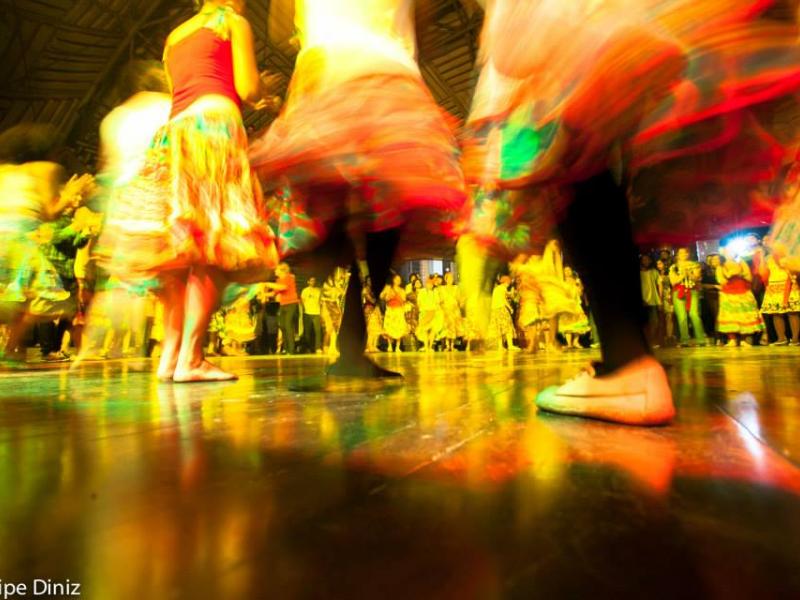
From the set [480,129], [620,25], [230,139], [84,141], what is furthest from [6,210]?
[84,141]

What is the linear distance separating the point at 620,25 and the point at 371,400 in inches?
37.1

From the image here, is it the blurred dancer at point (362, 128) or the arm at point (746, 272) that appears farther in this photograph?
the arm at point (746, 272)

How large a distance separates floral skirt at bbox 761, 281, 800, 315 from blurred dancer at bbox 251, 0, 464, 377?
19.9 ft

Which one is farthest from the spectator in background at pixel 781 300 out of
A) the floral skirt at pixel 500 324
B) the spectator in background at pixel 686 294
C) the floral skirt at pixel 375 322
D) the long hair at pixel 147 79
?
the long hair at pixel 147 79

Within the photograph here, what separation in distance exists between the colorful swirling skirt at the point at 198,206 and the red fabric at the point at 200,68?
0.31ft

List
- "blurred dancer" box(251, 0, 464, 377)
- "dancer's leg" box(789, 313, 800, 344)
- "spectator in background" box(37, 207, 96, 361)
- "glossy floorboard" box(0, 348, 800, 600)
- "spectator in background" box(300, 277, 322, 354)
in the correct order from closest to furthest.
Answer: "glossy floorboard" box(0, 348, 800, 600) → "blurred dancer" box(251, 0, 464, 377) → "spectator in background" box(37, 207, 96, 361) → "dancer's leg" box(789, 313, 800, 344) → "spectator in background" box(300, 277, 322, 354)

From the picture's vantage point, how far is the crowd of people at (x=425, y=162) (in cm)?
82

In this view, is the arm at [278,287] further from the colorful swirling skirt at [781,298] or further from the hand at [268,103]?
the colorful swirling skirt at [781,298]

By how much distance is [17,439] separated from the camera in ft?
2.53

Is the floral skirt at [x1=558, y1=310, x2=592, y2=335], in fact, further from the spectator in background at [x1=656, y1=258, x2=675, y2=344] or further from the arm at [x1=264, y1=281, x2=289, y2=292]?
the arm at [x1=264, y1=281, x2=289, y2=292]

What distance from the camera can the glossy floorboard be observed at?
0.96 ft

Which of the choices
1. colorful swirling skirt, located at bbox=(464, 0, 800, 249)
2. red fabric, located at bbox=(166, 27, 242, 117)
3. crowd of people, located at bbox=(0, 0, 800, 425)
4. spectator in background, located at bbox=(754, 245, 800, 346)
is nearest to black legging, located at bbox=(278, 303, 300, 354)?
crowd of people, located at bbox=(0, 0, 800, 425)

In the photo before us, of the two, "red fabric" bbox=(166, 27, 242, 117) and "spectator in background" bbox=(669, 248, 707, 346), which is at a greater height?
"red fabric" bbox=(166, 27, 242, 117)

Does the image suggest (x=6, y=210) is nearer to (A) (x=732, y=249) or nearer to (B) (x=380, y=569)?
(B) (x=380, y=569)
